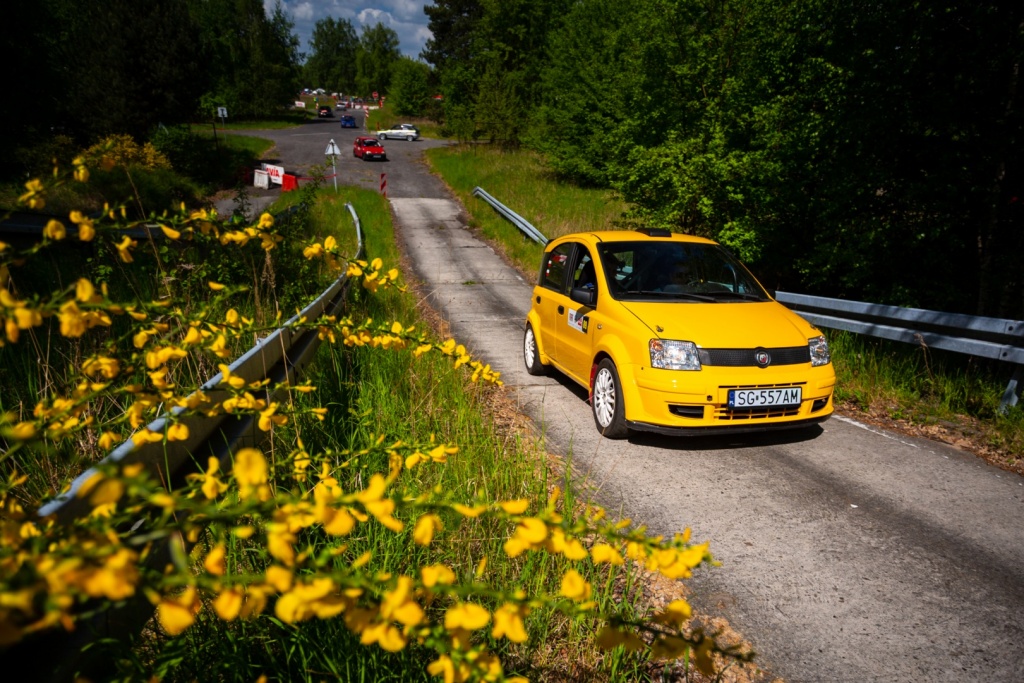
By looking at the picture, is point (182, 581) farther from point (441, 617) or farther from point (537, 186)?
point (537, 186)

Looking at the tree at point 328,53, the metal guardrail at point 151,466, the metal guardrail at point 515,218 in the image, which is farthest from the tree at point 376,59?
the metal guardrail at point 151,466

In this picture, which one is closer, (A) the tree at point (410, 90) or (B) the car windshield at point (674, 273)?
(B) the car windshield at point (674, 273)

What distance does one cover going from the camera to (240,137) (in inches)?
1703

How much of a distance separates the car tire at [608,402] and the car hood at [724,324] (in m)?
0.59

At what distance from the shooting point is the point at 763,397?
4.73 meters

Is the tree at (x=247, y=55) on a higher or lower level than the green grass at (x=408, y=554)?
higher

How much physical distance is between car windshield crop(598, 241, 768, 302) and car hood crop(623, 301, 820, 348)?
25 centimetres

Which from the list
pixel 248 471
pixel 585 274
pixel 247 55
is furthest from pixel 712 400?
pixel 247 55

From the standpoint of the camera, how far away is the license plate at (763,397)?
4680mm

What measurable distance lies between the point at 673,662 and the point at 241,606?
7.09 feet

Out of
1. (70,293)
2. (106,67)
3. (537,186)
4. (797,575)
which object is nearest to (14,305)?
(70,293)

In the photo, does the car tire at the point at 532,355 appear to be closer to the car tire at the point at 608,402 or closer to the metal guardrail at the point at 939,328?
the car tire at the point at 608,402

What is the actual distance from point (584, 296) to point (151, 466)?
4329mm

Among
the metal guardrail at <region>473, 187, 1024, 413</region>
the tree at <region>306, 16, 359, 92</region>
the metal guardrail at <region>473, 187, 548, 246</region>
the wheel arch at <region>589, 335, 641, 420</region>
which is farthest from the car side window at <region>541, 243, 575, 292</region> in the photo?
the tree at <region>306, 16, 359, 92</region>
